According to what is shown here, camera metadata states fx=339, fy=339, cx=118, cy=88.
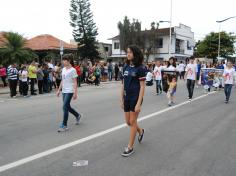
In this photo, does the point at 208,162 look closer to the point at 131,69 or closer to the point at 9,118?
the point at 131,69

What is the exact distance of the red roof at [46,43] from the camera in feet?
133

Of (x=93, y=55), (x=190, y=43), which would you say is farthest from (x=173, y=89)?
(x=190, y=43)

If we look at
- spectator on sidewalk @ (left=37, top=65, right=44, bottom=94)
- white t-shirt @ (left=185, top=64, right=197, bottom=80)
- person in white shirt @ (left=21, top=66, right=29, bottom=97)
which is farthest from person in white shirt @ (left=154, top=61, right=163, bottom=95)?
person in white shirt @ (left=21, top=66, right=29, bottom=97)

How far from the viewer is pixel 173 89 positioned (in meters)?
12.6

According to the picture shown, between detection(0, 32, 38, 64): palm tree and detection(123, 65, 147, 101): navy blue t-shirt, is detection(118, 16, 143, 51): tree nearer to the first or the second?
detection(0, 32, 38, 64): palm tree

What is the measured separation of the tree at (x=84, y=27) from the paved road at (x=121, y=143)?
37.7 m

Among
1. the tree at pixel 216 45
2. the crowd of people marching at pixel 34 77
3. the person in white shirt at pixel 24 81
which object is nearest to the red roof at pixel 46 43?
the crowd of people marching at pixel 34 77

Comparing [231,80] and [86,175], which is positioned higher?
[231,80]

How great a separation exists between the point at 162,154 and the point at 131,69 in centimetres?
157

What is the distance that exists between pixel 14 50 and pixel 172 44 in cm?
3583

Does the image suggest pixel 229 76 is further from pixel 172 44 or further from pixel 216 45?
pixel 216 45

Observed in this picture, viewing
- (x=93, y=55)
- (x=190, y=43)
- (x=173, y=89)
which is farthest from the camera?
(x=190, y=43)

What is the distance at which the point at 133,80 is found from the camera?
19.3ft

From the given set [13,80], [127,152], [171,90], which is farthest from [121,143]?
[13,80]
